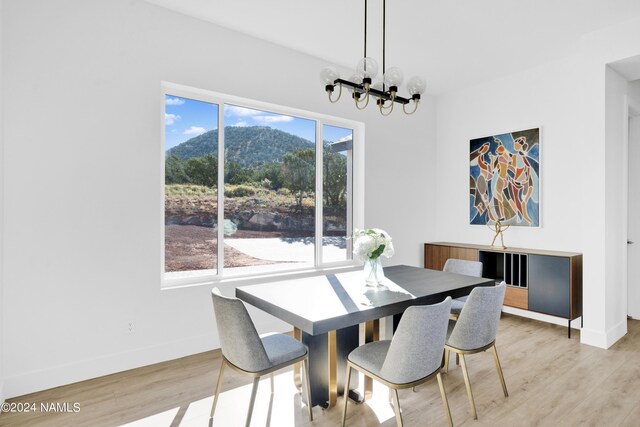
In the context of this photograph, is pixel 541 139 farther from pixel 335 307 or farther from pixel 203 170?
pixel 203 170

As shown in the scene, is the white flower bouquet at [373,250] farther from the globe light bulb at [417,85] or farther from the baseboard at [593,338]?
the baseboard at [593,338]

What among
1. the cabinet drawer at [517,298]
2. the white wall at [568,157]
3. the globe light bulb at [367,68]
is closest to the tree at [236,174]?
the globe light bulb at [367,68]

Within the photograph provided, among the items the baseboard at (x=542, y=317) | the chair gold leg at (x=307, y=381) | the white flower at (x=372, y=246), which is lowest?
the baseboard at (x=542, y=317)

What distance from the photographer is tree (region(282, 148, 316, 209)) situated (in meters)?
3.98

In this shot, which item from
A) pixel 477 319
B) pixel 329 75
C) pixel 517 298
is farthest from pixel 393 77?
pixel 517 298

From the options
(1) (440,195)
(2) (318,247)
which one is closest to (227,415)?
(2) (318,247)

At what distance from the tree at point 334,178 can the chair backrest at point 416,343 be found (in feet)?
8.49

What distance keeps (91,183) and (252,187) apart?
4.70ft

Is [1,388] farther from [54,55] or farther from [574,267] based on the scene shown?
[574,267]

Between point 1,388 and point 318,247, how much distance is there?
282 centimetres

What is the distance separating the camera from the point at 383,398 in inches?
96.0

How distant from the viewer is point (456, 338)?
2246 millimetres

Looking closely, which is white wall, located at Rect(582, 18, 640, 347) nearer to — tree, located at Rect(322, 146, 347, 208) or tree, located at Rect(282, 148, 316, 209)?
tree, located at Rect(322, 146, 347, 208)

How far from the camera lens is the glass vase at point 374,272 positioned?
98.9 inches
